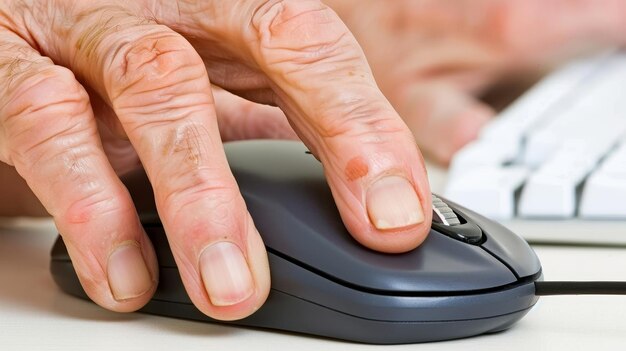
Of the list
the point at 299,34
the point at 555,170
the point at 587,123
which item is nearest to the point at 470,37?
the point at 587,123

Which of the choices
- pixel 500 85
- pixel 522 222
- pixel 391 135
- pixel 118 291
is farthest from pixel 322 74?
pixel 500 85

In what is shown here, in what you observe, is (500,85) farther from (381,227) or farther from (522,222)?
(381,227)

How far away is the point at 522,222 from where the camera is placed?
0.83m

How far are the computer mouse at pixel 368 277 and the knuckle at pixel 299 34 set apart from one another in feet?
0.26

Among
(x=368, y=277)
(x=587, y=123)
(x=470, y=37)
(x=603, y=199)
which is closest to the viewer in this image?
(x=368, y=277)

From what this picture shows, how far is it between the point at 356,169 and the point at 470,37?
1178 millimetres

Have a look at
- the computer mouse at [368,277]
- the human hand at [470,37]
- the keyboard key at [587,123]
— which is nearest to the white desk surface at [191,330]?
the computer mouse at [368,277]

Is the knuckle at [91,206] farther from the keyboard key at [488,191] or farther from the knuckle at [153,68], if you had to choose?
the keyboard key at [488,191]

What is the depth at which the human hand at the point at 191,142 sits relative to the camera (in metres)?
0.53

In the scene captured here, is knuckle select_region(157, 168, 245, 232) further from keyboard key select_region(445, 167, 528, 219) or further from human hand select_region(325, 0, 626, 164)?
human hand select_region(325, 0, 626, 164)

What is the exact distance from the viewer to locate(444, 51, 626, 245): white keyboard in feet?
2.67

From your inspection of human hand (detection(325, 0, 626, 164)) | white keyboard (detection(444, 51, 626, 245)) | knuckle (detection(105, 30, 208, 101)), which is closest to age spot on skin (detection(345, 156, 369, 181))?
knuckle (detection(105, 30, 208, 101))

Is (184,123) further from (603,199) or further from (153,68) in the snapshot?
(603,199)

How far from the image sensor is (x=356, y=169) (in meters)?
0.55
